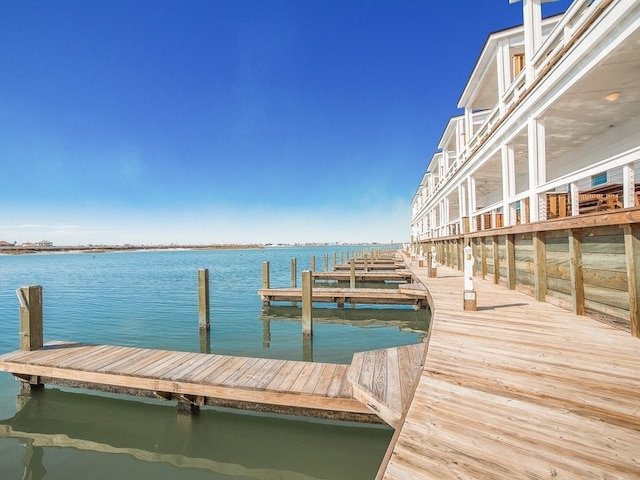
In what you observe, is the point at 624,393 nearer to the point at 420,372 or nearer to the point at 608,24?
the point at 420,372

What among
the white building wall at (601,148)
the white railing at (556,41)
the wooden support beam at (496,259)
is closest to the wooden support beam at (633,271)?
the white railing at (556,41)

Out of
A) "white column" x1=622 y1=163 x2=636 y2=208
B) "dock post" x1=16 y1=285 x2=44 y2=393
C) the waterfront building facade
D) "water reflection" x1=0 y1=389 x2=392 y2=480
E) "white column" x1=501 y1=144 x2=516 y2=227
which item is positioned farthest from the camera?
"white column" x1=501 y1=144 x2=516 y2=227

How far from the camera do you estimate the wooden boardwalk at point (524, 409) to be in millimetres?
1979

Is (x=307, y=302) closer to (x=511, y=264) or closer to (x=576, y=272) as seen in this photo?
(x=511, y=264)

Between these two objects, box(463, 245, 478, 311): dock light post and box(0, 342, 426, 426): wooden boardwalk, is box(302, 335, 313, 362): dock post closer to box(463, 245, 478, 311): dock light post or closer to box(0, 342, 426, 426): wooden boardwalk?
box(0, 342, 426, 426): wooden boardwalk

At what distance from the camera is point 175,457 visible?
4.90 m

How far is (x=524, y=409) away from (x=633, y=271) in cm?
314

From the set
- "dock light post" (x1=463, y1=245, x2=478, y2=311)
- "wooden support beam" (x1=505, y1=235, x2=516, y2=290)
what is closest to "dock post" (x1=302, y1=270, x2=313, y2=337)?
"dock light post" (x1=463, y1=245, x2=478, y2=311)

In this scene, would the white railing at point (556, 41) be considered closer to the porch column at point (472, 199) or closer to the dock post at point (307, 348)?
the porch column at point (472, 199)

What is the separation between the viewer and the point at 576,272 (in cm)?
566

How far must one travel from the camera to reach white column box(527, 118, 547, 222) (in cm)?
753

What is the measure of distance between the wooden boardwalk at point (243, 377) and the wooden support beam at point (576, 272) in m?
2.79

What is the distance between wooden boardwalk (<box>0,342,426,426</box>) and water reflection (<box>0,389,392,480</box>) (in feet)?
1.31

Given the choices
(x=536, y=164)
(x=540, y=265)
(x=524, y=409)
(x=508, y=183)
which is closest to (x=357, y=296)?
(x=508, y=183)
